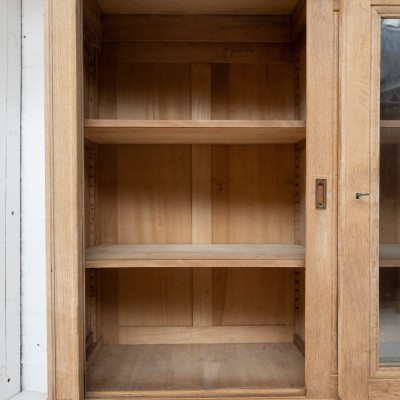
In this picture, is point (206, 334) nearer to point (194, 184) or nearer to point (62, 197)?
point (194, 184)

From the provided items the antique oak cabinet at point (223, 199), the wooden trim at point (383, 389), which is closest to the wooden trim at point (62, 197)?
the antique oak cabinet at point (223, 199)

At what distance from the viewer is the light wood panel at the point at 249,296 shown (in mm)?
1472

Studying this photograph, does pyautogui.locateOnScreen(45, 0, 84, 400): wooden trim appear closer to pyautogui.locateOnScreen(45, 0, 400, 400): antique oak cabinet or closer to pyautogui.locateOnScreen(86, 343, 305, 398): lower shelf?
pyautogui.locateOnScreen(45, 0, 400, 400): antique oak cabinet

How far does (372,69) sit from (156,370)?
995 mm

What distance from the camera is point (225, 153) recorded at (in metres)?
1.46

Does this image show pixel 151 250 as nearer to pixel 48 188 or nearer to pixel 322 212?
pixel 48 188

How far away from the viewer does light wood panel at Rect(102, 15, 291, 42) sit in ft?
4.61

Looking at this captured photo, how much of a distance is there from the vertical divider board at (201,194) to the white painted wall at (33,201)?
1.68ft

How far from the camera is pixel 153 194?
1.46 metres

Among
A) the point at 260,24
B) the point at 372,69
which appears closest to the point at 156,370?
the point at 372,69

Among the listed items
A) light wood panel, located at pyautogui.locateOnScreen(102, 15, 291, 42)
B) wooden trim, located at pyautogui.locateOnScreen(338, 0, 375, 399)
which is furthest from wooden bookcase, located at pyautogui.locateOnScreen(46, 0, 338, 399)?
wooden trim, located at pyautogui.locateOnScreen(338, 0, 375, 399)

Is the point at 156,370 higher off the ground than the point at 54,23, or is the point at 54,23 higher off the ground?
the point at 54,23

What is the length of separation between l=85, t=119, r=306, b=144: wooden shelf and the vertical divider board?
9 centimetres

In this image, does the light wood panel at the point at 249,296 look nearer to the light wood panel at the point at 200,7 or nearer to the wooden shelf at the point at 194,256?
the wooden shelf at the point at 194,256
